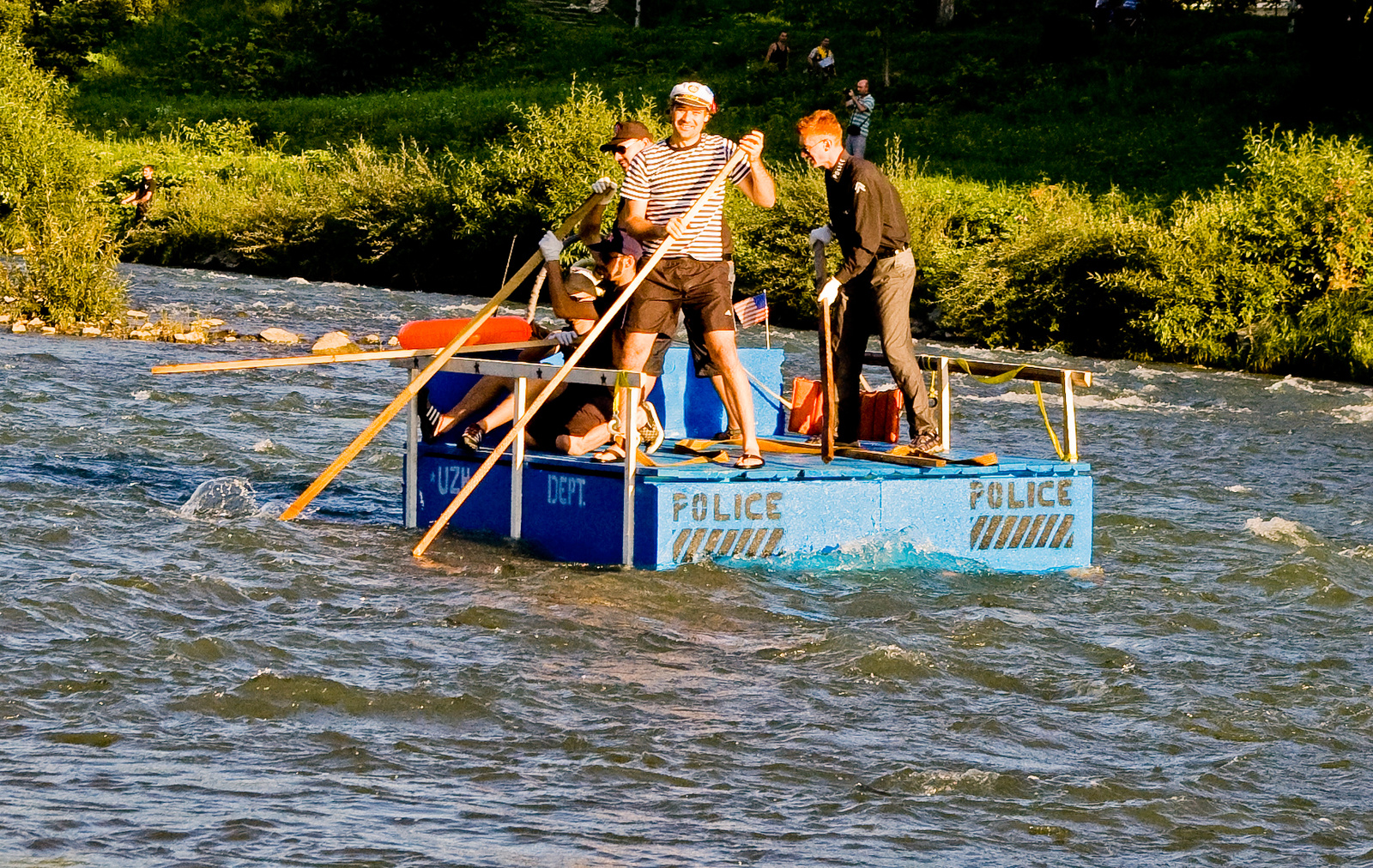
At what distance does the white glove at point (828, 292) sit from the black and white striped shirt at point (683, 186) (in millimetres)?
642

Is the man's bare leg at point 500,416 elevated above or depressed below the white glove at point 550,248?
below

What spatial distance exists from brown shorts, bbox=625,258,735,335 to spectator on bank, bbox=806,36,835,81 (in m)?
34.3

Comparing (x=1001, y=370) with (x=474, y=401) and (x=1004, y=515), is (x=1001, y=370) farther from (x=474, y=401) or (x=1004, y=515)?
(x=474, y=401)

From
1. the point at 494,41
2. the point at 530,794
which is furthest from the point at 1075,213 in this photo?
the point at 494,41

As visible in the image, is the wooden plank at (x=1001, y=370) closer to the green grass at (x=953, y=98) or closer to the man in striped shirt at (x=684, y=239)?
the man in striped shirt at (x=684, y=239)

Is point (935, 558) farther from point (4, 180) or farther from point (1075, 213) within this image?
point (4, 180)

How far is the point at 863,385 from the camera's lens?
1145 centimetres

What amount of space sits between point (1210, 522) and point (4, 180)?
2827 centimetres

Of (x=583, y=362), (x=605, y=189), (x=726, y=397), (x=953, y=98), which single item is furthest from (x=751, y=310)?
(x=953, y=98)

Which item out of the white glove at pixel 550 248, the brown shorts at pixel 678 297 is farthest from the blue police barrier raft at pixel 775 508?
the white glove at pixel 550 248

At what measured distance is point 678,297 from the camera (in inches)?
376

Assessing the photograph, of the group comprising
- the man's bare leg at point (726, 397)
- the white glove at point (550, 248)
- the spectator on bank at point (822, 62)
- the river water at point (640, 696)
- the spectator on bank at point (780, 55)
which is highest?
the spectator on bank at point (780, 55)

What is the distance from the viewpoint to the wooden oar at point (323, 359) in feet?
30.3

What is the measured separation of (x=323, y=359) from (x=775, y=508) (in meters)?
2.53
